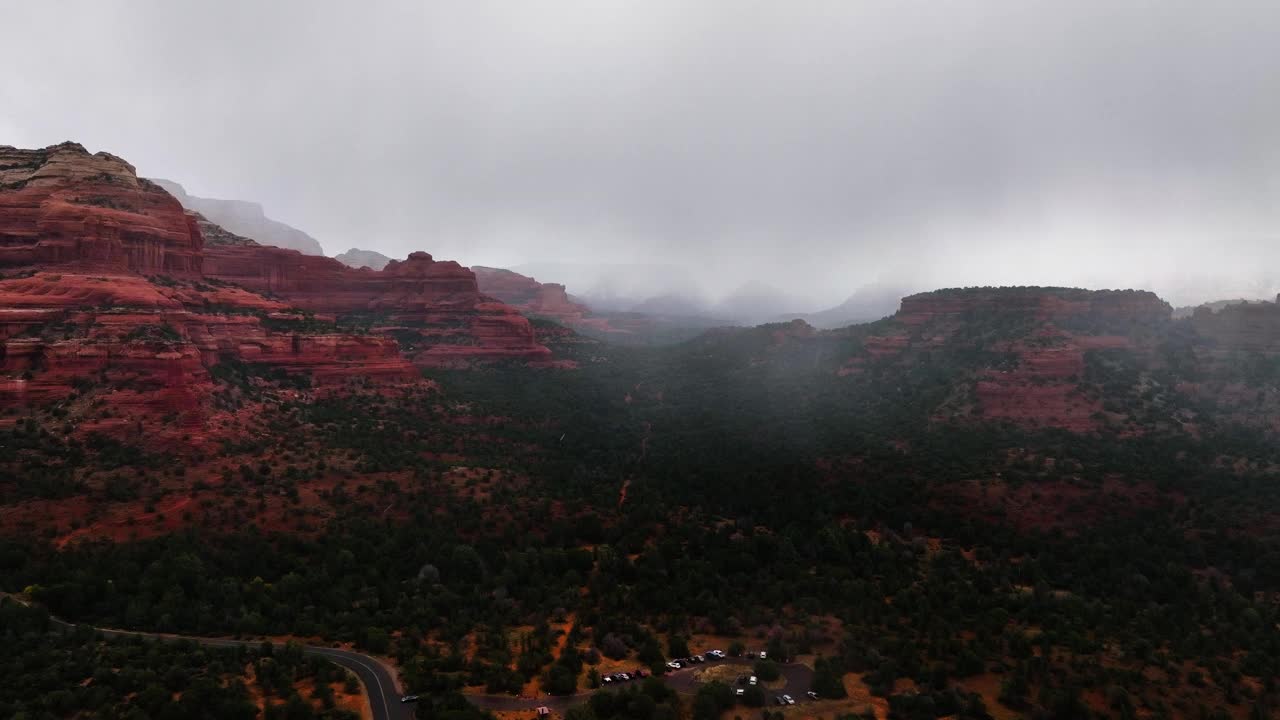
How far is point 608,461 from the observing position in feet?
200

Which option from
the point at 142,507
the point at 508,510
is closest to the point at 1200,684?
the point at 508,510

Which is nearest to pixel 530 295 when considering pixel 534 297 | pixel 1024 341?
pixel 534 297

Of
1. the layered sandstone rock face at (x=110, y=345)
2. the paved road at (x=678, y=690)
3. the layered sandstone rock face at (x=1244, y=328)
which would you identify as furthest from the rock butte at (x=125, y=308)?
the layered sandstone rock face at (x=1244, y=328)

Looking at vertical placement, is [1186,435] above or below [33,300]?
below

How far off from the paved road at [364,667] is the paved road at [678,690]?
126 inches

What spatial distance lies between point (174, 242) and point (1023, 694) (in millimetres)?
66884

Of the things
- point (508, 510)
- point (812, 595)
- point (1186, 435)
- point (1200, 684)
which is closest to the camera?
point (1200, 684)

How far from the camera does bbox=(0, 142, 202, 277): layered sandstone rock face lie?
4300 centimetres

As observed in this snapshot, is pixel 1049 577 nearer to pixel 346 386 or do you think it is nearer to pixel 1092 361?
pixel 1092 361

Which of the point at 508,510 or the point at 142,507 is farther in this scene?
the point at 508,510

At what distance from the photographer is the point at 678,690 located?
91.0ft

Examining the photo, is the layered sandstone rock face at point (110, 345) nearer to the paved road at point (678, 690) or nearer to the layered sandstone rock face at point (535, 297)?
the paved road at point (678, 690)

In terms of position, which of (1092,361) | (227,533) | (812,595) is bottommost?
(812,595)

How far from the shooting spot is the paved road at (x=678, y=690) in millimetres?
26000
